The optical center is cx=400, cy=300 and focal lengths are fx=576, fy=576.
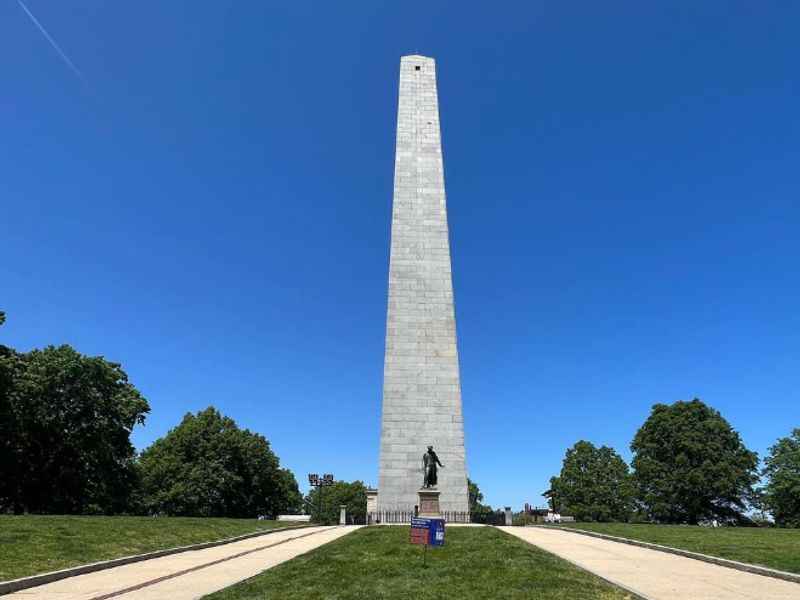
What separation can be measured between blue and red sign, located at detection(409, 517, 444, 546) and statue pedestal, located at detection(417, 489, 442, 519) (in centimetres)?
1193

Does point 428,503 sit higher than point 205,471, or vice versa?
point 205,471

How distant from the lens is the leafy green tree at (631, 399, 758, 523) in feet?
151

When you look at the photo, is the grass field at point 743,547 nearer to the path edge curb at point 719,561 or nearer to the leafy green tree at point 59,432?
the path edge curb at point 719,561

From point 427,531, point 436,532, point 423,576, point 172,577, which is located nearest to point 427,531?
point 427,531

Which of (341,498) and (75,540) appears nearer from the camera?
(75,540)

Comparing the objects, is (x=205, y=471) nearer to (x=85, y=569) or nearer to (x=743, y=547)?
(x=85, y=569)

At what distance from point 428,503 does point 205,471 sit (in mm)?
34215

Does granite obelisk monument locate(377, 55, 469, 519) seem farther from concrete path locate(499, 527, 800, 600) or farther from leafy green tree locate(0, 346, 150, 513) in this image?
leafy green tree locate(0, 346, 150, 513)

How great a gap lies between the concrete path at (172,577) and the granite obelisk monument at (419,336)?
628 inches

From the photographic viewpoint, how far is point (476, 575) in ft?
37.8

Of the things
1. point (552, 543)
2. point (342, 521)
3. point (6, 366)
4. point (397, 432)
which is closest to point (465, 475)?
point (397, 432)

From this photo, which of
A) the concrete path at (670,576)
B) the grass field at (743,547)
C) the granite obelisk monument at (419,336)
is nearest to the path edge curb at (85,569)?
the concrete path at (670,576)

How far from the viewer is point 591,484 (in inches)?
2606

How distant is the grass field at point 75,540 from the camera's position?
12.2 meters
